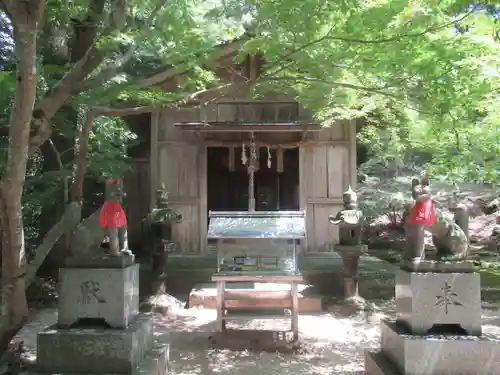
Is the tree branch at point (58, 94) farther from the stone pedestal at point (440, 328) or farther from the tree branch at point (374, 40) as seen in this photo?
the stone pedestal at point (440, 328)

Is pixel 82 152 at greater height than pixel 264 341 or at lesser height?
→ greater

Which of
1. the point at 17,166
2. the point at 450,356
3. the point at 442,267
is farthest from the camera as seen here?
the point at 442,267

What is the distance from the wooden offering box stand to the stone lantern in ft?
5.72

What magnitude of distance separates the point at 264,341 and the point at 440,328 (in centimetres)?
334

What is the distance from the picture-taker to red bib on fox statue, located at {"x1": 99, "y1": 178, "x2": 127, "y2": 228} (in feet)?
17.6

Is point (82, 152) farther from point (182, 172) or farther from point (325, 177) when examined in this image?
point (325, 177)

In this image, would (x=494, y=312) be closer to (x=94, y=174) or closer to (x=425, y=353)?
(x=425, y=353)

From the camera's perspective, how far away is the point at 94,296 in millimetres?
5238

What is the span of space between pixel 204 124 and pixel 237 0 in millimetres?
5171

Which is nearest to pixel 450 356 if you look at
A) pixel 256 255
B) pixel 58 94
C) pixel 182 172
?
pixel 256 255

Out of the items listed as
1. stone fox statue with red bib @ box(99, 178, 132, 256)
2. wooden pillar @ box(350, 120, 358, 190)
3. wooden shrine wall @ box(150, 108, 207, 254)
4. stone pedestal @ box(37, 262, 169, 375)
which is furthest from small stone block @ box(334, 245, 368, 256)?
stone fox statue with red bib @ box(99, 178, 132, 256)

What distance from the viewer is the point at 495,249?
1612 centimetres

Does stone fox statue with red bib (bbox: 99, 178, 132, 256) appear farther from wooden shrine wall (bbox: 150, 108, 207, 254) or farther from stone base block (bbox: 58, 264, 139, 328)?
wooden shrine wall (bbox: 150, 108, 207, 254)

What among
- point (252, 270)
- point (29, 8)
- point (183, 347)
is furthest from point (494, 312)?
point (29, 8)
